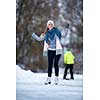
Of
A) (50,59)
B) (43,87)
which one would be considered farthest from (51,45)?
(43,87)

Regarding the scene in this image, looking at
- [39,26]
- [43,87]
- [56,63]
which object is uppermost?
[39,26]

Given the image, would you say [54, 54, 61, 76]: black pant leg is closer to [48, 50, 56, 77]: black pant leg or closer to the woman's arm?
[48, 50, 56, 77]: black pant leg

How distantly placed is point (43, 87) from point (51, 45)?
0.38 meters

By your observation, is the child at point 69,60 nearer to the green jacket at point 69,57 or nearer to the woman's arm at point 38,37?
the green jacket at point 69,57

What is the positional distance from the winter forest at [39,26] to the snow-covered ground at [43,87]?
0.06 metres

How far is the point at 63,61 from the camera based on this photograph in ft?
9.53

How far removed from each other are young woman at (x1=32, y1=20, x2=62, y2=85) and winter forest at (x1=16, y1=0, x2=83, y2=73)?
0.12 ft

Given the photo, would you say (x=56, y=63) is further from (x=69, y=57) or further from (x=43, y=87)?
(x=43, y=87)

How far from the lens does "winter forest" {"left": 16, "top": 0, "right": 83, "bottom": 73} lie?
2896 millimetres

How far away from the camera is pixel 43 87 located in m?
2.90
